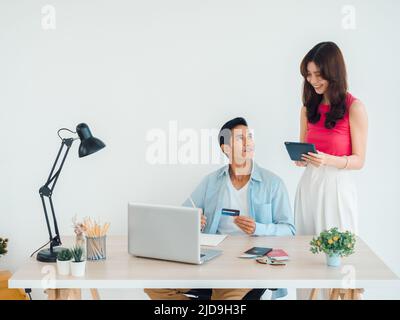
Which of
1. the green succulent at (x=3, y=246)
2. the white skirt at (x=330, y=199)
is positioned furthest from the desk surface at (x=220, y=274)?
the green succulent at (x=3, y=246)

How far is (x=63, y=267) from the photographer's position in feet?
7.15

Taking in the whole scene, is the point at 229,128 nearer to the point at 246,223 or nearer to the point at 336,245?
the point at 246,223

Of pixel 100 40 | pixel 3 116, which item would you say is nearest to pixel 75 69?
pixel 100 40

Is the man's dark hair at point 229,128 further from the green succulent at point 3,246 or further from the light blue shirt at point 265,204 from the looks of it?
the green succulent at point 3,246

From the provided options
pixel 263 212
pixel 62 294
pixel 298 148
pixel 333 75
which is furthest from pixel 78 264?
pixel 333 75

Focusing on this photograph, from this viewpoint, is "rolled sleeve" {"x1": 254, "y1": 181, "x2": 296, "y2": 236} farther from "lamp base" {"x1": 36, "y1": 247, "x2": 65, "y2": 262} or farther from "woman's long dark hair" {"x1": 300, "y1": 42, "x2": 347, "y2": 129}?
"lamp base" {"x1": 36, "y1": 247, "x2": 65, "y2": 262}

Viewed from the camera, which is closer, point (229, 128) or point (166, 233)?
point (166, 233)

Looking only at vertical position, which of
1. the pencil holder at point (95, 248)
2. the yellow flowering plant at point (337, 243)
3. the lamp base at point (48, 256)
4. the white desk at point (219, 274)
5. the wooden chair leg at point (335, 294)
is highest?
the yellow flowering plant at point (337, 243)

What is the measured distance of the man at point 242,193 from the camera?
291 centimetres

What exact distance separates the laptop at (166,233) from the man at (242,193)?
542 mm

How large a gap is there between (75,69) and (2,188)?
2.99ft

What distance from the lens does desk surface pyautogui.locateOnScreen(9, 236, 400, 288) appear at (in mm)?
2066

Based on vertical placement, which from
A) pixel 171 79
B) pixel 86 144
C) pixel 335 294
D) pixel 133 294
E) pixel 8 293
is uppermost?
pixel 171 79

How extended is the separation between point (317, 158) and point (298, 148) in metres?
0.11
